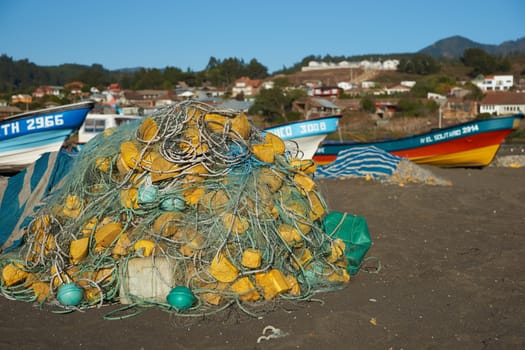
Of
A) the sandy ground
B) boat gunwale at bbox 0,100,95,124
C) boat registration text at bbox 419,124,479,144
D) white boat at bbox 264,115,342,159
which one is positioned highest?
boat gunwale at bbox 0,100,95,124

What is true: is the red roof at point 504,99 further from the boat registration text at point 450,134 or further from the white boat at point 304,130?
the white boat at point 304,130

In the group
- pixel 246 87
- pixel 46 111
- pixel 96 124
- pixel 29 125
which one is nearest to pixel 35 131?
pixel 29 125

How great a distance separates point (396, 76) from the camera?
120625 mm

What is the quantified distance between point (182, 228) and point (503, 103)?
182 feet

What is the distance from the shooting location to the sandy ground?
4305mm

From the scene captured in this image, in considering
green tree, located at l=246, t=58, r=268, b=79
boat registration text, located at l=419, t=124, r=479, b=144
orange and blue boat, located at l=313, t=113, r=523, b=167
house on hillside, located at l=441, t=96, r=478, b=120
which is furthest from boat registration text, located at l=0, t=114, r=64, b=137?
green tree, located at l=246, t=58, r=268, b=79

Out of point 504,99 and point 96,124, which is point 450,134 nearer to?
point 96,124

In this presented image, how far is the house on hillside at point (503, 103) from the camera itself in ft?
174

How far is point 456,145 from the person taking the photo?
16.2 metres

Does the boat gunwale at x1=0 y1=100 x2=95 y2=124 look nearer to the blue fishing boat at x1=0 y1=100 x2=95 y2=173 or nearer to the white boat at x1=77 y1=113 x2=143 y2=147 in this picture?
the blue fishing boat at x1=0 y1=100 x2=95 y2=173

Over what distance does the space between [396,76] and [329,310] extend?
121605 millimetres

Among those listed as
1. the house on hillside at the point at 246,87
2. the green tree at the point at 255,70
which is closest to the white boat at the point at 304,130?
the house on hillside at the point at 246,87

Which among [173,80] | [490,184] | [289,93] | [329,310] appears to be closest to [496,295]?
[329,310]

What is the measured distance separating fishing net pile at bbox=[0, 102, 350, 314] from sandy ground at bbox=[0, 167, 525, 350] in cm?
22
